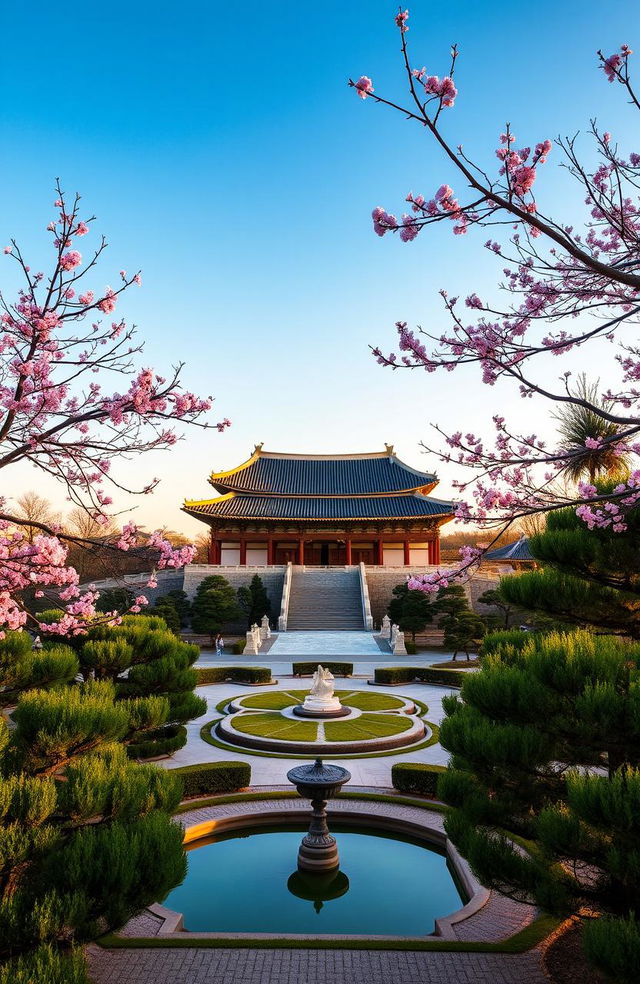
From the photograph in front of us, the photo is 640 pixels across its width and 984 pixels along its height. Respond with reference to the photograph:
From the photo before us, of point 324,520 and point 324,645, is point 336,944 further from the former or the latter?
point 324,520

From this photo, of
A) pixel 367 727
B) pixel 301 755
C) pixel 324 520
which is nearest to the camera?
pixel 301 755

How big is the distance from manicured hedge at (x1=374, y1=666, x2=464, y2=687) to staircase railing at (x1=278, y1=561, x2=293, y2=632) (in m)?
11.9

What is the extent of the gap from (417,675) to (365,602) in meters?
12.2

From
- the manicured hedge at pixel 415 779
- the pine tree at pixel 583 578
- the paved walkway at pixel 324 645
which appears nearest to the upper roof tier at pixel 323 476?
the paved walkway at pixel 324 645

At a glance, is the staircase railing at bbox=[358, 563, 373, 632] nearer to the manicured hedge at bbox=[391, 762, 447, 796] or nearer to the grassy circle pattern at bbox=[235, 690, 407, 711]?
the grassy circle pattern at bbox=[235, 690, 407, 711]

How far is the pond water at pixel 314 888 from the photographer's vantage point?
689cm

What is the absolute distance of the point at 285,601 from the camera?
1307 inches

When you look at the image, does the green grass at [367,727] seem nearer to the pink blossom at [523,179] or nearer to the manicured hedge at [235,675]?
the manicured hedge at [235,675]

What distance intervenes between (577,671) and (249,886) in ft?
18.2

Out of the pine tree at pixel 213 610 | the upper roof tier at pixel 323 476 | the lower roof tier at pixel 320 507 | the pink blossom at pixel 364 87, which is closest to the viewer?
the pink blossom at pixel 364 87

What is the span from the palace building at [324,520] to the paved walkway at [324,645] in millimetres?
9243

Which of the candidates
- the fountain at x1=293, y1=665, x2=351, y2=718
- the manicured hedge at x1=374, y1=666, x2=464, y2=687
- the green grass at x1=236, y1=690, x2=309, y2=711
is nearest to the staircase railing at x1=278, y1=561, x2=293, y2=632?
the manicured hedge at x1=374, y1=666, x2=464, y2=687

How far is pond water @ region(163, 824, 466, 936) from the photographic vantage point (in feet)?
22.6

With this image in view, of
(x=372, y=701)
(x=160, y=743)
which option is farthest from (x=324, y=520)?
(x=160, y=743)
